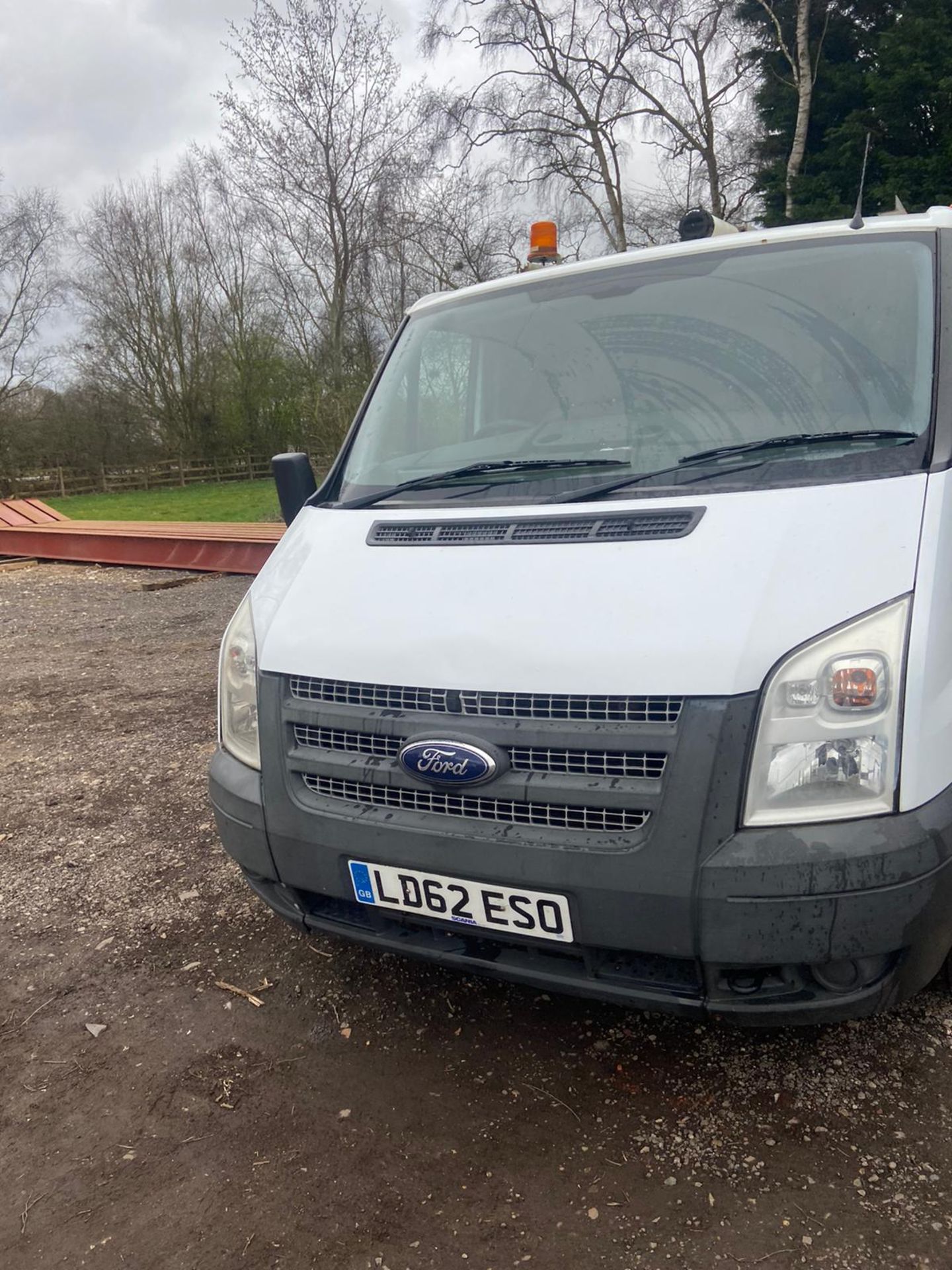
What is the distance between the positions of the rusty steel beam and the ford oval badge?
29.3 feet

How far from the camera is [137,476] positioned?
35875 millimetres

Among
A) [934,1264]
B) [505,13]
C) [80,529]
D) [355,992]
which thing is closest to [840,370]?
[934,1264]

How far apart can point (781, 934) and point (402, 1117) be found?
1114 mm

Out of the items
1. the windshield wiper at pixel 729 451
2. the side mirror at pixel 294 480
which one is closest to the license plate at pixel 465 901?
the windshield wiper at pixel 729 451

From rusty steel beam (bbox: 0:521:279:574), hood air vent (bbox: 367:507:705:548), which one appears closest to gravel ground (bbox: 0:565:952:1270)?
hood air vent (bbox: 367:507:705:548)

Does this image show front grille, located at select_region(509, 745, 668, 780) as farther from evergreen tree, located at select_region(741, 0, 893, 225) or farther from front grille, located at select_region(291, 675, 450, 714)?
evergreen tree, located at select_region(741, 0, 893, 225)

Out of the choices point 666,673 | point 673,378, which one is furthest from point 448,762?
point 673,378

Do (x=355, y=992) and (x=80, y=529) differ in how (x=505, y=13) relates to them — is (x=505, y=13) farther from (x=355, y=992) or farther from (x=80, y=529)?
(x=355, y=992)

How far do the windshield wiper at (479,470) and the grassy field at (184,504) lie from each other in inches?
630

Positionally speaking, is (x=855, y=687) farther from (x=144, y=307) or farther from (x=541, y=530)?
(x=144, y=307)

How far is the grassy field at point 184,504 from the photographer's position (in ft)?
73.6

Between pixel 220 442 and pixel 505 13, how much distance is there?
21671 millimetres

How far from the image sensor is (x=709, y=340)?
2.87 meters

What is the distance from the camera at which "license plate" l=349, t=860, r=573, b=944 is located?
215 cm
